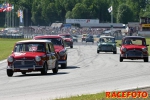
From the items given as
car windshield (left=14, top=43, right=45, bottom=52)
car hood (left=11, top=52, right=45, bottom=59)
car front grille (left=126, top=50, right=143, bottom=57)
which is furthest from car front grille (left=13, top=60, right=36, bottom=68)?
car front grille (left=126, top=50, right=143, bottom=57)

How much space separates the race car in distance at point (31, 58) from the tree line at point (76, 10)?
150918 mm

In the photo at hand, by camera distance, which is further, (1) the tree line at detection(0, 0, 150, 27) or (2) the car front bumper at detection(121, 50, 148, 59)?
(1) the tree line at detection(0, 0, 150, 27)

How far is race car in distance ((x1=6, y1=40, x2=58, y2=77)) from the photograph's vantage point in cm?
2506

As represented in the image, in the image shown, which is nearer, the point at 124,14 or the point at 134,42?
the point at 134,42

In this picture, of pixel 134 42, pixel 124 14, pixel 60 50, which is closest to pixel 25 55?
pixel 60 50

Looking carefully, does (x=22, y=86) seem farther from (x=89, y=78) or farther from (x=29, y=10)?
(x=29, y=10)

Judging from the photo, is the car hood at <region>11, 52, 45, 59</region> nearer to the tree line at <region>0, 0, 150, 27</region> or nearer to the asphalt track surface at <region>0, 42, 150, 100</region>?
the asphalt track surface at <region>0, 42, 150, 100</region>

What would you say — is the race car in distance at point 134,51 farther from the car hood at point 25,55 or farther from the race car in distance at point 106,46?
the race car in distance at point 106,46

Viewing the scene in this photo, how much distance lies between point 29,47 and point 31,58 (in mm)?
1168

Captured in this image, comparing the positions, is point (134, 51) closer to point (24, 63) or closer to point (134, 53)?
point (134, 53)

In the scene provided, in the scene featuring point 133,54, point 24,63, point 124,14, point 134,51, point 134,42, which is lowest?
point 133,54

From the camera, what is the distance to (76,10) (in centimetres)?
17925

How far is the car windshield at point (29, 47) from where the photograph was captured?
26047 mm

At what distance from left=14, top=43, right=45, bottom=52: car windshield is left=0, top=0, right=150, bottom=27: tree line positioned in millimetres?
150892
